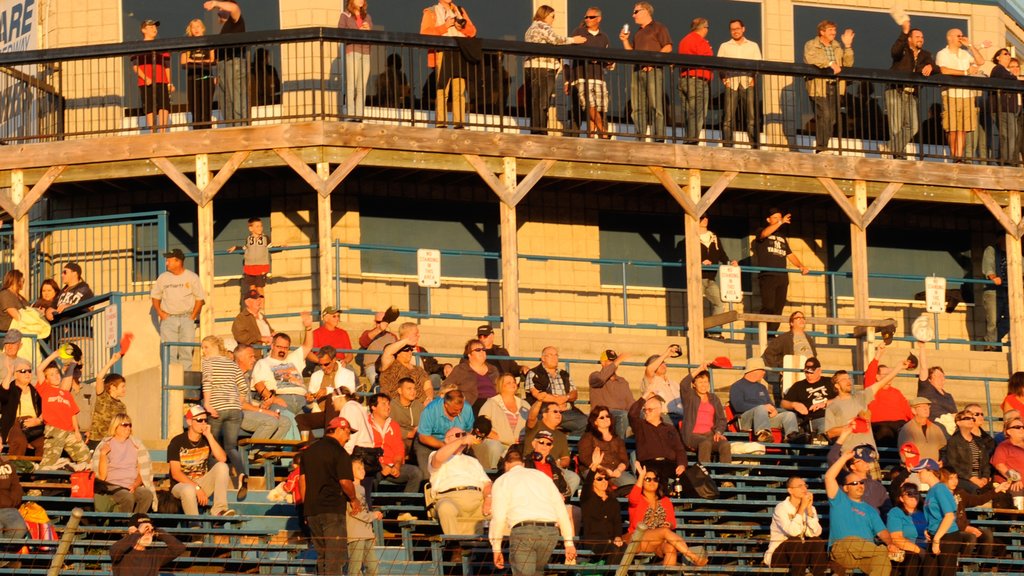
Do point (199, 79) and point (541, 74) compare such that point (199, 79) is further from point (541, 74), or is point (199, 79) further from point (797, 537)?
point (797, 537)

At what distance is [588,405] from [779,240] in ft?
12.3

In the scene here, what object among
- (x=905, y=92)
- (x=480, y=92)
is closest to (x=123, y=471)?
(x=480, y=92)

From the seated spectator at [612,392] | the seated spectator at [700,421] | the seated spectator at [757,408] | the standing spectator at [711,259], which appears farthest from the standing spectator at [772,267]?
the seated spectator at [700,421]

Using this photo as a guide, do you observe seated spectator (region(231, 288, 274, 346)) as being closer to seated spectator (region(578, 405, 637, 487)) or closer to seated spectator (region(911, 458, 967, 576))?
seated spectator (region(578, 405, 637, 487))

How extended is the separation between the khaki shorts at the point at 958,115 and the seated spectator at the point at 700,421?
7.23m

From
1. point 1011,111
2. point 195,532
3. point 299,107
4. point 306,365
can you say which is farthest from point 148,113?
point 1011,111

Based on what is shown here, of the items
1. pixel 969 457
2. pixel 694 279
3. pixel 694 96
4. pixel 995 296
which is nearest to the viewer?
pixel 969 457

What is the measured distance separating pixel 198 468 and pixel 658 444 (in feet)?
13.4

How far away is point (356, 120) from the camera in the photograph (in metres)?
25.1

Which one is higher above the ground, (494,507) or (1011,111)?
(1011,111)

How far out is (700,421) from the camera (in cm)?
2170

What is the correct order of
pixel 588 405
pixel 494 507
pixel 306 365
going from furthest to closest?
pixel 588 405, pixel 306 365, pixel 494 507

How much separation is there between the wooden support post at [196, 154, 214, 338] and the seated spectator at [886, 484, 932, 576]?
320 inches

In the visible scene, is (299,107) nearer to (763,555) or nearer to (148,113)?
(148,113)
